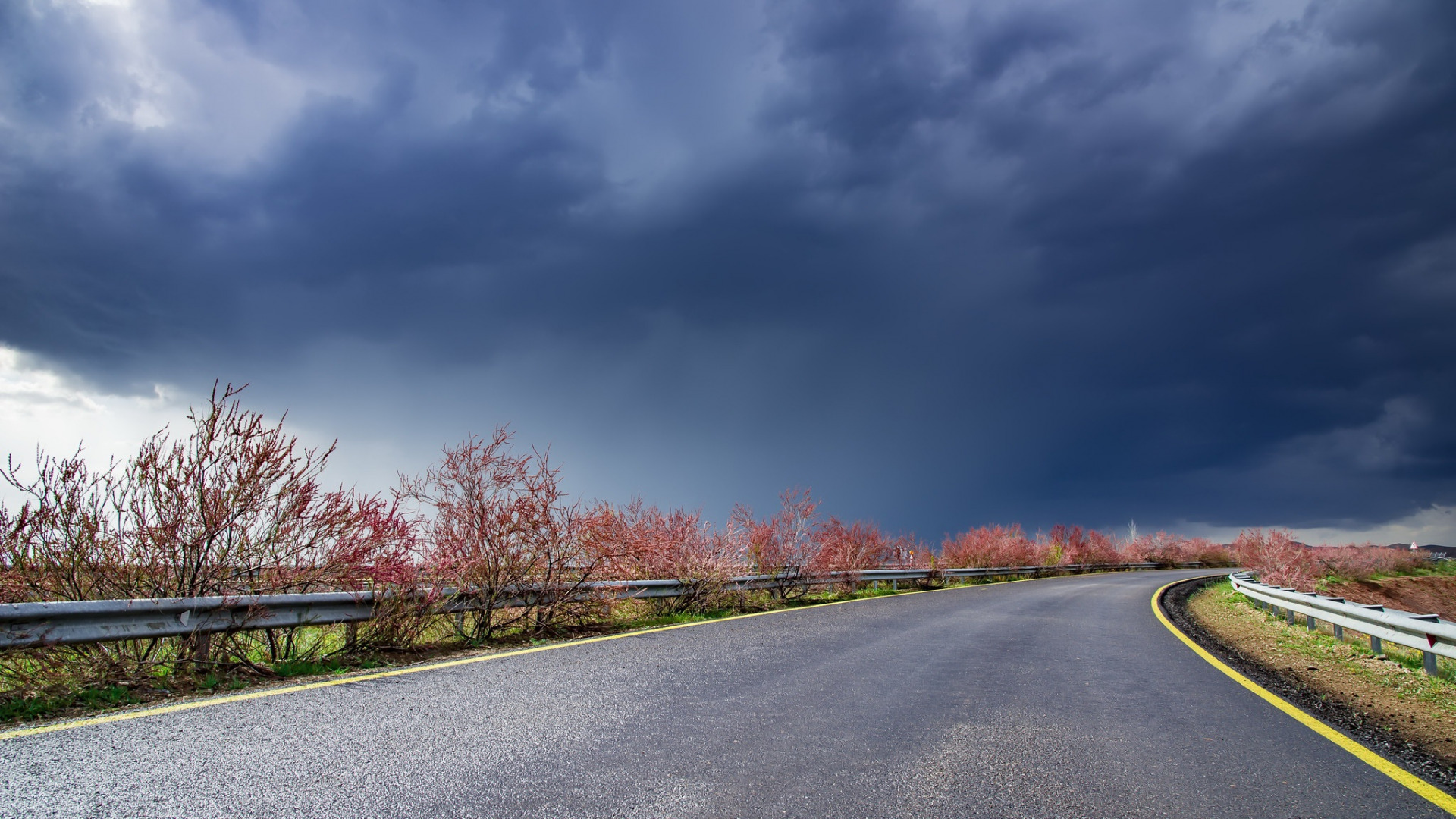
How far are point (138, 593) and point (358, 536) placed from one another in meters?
1.78

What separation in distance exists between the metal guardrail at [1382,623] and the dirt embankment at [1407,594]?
22738mm

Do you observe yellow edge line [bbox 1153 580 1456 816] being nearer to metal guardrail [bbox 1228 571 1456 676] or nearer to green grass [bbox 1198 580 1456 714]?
green grass [bbox 1198 580 1456 714]

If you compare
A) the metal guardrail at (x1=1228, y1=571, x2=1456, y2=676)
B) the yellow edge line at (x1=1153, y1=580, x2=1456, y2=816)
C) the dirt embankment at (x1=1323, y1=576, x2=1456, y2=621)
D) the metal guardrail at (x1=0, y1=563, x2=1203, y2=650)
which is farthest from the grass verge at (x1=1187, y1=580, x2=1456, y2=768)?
the dirt embankment at (x1=1323, y1=576, x2=1456, y2=621)

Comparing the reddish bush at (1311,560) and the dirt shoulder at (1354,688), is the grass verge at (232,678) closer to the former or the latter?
the dirt shoulder at (1354,688)

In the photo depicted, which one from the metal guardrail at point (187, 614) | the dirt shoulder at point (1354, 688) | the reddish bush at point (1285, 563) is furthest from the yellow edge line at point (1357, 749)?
the reddish bush at point (1285, 563)

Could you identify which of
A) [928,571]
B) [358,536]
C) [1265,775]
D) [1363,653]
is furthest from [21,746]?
[928,571]

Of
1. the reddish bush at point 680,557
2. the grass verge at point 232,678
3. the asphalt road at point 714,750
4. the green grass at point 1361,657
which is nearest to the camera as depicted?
the asphalt road at point 714,750

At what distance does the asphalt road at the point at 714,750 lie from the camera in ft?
11.4

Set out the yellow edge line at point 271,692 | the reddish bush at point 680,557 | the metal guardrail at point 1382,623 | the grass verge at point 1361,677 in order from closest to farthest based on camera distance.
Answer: the yellow edge line at point 271,692
the grass verge at point 1361,677
the metal guardrail at point 1382,623
the reddish bush at point 680,557

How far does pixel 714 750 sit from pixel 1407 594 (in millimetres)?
46304

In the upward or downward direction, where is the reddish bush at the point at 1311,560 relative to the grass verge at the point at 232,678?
→ downward

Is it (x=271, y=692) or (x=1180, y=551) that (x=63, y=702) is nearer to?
(x=271, y=692)

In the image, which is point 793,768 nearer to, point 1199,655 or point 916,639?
point 916,639

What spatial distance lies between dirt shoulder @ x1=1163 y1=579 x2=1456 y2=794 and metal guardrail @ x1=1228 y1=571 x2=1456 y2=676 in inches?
10.8
